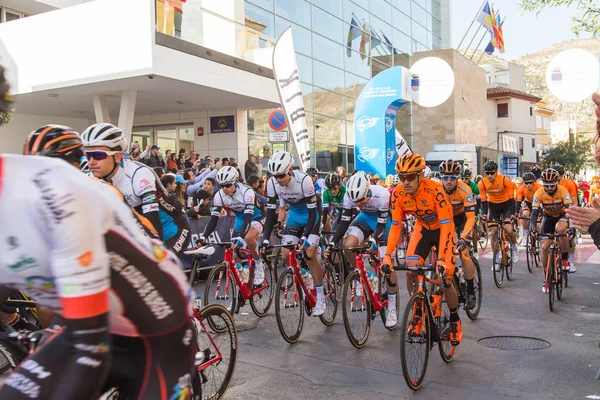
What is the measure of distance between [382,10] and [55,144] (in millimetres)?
38253

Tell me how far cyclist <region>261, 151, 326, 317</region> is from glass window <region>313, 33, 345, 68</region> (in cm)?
2218

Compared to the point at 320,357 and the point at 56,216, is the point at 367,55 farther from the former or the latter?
the point at 56,216

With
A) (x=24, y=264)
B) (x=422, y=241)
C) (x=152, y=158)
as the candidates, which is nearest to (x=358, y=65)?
(x=152, y=158)

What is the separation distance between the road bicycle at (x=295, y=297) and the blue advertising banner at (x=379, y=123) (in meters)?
15.0

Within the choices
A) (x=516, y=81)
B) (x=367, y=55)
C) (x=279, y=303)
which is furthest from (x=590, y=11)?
(x=516, y=81)

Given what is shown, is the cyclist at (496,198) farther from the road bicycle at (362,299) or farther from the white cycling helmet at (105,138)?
the white cycling helmet at (105,138)

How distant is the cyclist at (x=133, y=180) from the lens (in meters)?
4.15

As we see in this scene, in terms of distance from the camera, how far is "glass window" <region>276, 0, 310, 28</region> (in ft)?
87.1

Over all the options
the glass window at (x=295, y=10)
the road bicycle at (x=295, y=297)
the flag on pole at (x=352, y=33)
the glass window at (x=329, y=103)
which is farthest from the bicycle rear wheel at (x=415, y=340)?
the flag on pole at (x=352, y=33)

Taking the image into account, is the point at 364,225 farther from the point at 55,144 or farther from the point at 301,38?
the point at 301,38

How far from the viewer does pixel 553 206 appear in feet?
33.6

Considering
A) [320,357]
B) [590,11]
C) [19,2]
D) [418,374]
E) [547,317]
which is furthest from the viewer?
[19,2]

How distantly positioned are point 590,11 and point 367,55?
2349 centimetres

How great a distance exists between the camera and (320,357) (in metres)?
6.39
